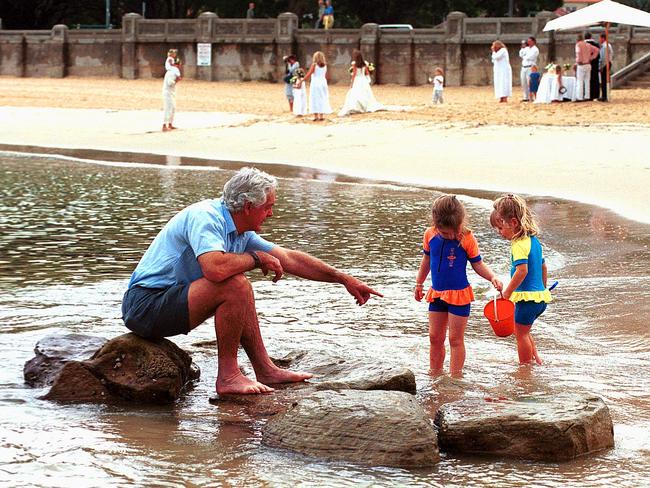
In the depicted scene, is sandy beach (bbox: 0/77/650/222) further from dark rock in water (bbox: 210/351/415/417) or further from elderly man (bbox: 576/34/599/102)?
dark rock in water (bbox: 210/351/415/417)

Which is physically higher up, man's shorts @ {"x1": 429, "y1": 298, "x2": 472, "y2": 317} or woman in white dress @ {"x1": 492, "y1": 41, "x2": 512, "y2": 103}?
woman in white dress @ {"x1": 492, "y1": 41, "x2": 512, "y2": 103}

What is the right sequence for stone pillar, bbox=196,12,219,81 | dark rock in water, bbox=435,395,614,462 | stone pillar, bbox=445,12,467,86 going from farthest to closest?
stone pillar, bbox=196,12,219,81, stone pillar, bbox=445,12,467,86, dark rock in water, bbox=435,395,614,462

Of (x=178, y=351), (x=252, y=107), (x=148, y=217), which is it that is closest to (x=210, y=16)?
(x=252, y=107)

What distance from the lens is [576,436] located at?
5.75 meters

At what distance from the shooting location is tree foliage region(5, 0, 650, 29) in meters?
56.6

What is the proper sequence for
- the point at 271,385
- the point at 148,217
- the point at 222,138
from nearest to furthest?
the point at 271,385, the point at 148,217, the point at 222,138

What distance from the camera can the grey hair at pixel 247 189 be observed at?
6383 mm

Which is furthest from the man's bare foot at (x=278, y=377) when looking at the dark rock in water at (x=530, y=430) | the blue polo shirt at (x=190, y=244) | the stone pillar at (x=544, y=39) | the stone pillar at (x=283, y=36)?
the stone pillar at (x=283, y=36)

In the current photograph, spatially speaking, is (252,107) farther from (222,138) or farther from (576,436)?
(576,436)

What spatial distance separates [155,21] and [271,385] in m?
42.7

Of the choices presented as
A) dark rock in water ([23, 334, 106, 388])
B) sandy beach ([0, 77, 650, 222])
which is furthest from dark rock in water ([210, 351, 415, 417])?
sandy beach ([0, 77, 650, 222])

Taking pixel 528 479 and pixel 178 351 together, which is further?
pixel 178 351

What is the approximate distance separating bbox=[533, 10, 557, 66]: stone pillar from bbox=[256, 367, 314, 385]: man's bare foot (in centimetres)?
3699

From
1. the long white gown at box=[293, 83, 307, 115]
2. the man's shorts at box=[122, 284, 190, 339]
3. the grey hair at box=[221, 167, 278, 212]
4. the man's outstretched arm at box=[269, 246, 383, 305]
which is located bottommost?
the man's shorts at box=[122, 284, 190, 339]
